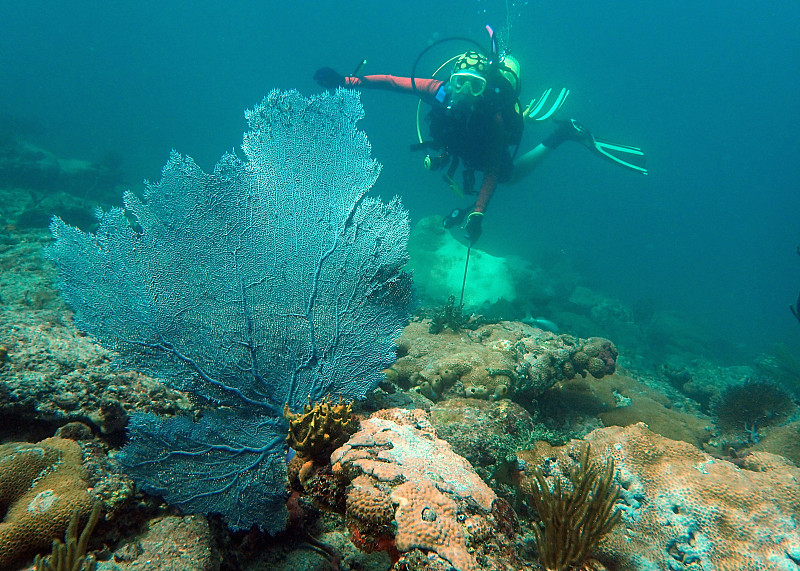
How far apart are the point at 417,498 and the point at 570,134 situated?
1125cm

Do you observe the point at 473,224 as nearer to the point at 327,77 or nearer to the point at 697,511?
the point at 327,77

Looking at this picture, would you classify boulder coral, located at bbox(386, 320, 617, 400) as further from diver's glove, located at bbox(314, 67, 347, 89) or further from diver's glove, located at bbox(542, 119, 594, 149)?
diver's glove, located at bbox(542, 119, 594, 149)

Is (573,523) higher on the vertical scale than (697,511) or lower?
lower

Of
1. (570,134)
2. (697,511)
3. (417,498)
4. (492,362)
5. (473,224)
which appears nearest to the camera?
(417,498)

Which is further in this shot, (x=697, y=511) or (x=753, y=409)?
(x=753, y=409)

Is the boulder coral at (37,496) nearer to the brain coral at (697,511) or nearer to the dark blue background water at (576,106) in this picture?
the brain coral at (697,511)

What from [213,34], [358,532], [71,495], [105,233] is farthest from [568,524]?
[213,34]

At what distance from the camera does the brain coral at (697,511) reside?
88.1 inches

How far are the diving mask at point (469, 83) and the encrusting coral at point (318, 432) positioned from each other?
23.5 ft

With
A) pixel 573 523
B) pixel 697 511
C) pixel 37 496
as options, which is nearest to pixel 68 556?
pixel 37 496

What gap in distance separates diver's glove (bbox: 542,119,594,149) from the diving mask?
4.07 metres

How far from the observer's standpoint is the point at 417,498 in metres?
1.82

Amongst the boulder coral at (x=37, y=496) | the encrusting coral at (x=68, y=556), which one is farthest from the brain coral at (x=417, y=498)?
the boulder coral at (x=37, y=496)

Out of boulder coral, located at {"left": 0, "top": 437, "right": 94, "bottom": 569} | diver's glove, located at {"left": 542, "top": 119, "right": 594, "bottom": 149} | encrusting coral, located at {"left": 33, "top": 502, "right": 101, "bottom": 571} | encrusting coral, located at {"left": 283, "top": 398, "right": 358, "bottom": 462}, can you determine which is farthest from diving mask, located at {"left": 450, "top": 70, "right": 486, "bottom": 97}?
encrusting coral, located at {"left": 33, "top": 502, "right": 101, "bottom": 571}
